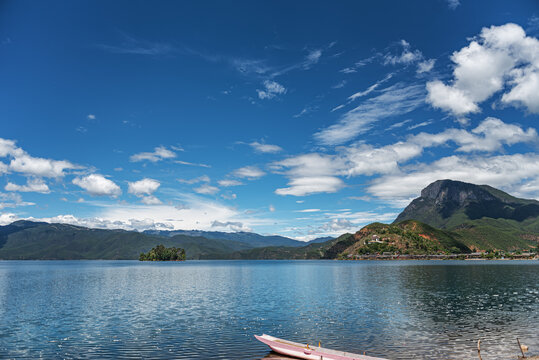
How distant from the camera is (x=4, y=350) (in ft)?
149

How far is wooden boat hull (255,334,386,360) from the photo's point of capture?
37.0m

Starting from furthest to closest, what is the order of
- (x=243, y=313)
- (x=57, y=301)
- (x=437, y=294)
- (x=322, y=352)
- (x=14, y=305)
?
(x=437, y=294)
(x=57, y=301)
(x=14, y=305)
(x=243, y=313)
(x=322, y=352)

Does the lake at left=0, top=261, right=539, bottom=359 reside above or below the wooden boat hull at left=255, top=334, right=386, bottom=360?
below

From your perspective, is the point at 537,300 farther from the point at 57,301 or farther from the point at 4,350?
the point at 57,301

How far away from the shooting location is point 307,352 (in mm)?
39656

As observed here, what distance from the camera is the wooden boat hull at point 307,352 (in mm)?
36953

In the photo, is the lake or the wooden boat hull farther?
the lake

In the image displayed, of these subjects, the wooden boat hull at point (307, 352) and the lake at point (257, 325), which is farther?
the lake at point (257, 325)

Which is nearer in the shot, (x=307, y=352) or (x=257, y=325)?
(x=307, y=352)

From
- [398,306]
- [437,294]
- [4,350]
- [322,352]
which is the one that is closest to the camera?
[322,352]

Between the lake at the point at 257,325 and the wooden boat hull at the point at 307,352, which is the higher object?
the wooden boat hull at the point at 307,352

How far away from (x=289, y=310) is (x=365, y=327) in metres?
23.0

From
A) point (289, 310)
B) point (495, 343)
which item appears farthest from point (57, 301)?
point (495, 343)

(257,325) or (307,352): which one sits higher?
(307,352)
